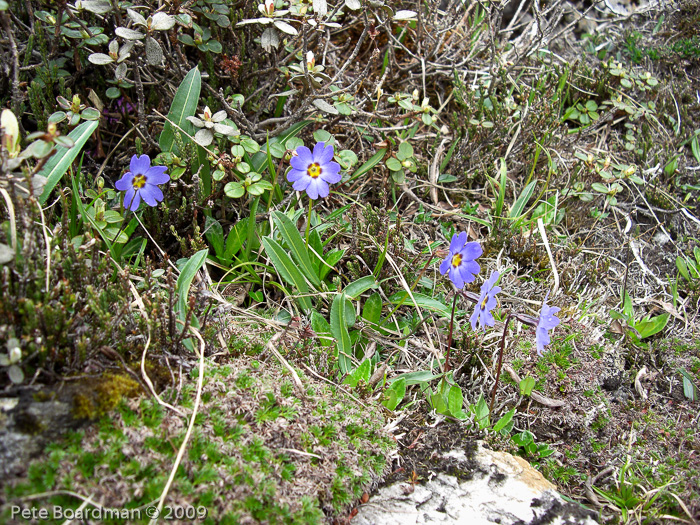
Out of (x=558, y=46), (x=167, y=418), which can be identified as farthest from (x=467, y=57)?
(x=167, y=418)

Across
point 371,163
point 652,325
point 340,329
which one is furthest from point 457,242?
point 652,325

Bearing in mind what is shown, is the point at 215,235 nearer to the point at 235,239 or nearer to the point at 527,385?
the point at 235,239

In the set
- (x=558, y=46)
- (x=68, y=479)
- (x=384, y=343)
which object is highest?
(x=558, y=46)

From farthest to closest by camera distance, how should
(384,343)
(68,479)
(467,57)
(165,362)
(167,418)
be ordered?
(467,57) < (384,343) < (165,362) < (167,418) < (68,479)

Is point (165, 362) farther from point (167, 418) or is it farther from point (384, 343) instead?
point (384, 343)

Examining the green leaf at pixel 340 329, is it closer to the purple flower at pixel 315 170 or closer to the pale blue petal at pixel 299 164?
the purple flower at pixel 315 170

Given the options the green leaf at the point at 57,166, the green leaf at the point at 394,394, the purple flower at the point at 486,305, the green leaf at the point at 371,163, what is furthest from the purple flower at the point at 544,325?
the green leaf at the point at 57,166
